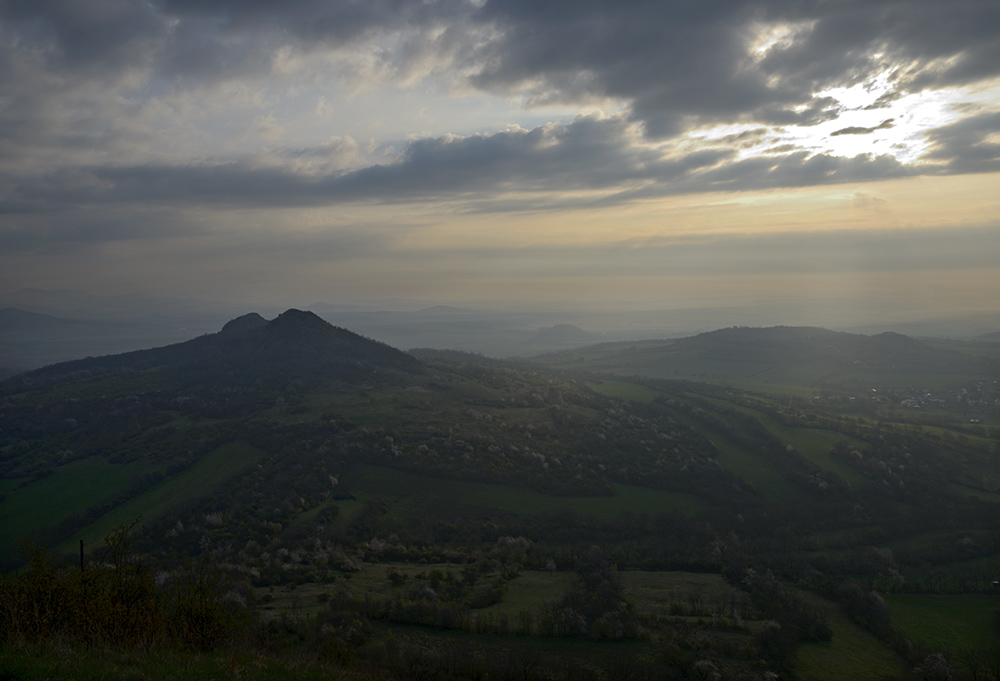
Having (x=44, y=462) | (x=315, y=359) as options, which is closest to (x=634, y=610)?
(x=44, y=462)

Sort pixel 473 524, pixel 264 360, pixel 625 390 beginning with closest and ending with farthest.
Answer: pixel 473 524, pixel 264 360, pixel 625 390

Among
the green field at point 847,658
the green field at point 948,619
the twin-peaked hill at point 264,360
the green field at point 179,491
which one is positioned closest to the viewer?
the green field at point 847,658

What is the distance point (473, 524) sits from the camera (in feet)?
137

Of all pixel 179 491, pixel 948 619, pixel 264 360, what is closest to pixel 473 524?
pixel 179 491

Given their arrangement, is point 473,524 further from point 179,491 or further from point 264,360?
point 264,360

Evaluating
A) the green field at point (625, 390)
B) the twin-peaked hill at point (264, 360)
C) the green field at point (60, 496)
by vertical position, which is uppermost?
the twin-peaked hill at point (264, 360)

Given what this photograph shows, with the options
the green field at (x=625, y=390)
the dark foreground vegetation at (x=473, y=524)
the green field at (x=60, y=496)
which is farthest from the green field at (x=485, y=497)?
the green field at (x=625, y=390)

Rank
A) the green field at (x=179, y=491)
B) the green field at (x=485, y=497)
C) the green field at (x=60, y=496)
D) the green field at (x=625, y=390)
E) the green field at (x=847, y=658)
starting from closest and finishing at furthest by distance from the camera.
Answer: the green field at (x=847, y=658), the green field at (x=179, y=491), the green field at (x=60, y=496), the green field at (x=485, y=497), the green field at (x=625, y=390)

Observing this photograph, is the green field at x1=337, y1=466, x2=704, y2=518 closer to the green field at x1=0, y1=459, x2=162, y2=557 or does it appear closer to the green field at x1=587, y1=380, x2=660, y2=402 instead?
the green field at x1=0, y1=459, x2=162, y2=557

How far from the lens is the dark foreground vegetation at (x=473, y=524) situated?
18.6m

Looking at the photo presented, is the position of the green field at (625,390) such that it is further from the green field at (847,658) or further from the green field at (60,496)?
the green field at (60,496)

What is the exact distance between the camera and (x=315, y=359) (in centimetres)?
8381

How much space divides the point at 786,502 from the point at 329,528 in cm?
4306

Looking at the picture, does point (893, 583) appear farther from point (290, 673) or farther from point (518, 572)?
point (290, 673)
